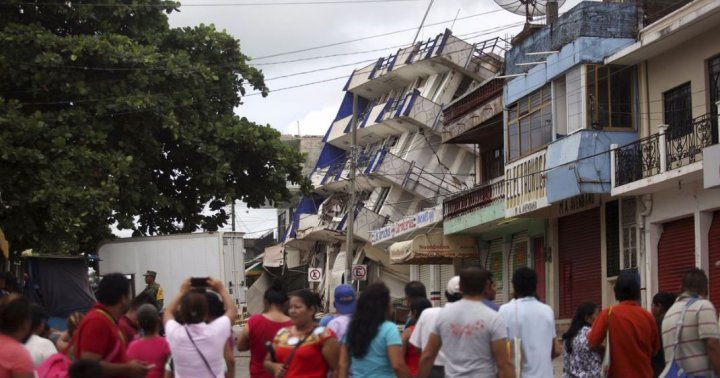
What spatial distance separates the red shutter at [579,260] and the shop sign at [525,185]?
1.31m

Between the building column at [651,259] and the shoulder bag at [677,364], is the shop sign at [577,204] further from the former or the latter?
the shoulder bag at [677,364]

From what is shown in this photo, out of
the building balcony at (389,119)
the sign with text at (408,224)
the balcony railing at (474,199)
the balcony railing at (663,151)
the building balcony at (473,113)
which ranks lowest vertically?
the sign with text at (408,224)

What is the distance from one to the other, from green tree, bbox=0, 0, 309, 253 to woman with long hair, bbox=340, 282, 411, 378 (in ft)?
56.2

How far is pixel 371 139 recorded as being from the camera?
179 feet

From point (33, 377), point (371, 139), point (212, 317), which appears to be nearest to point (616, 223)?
point (212, 317)

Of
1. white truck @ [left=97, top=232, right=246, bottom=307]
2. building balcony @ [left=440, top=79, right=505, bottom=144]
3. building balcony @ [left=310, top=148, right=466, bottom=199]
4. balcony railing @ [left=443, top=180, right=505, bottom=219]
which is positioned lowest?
white truck @ [left=97, top=232, right=246, bottom=307]

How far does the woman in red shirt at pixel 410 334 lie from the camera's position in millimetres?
10523

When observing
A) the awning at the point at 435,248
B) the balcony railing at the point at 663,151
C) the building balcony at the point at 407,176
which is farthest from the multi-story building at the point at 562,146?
the building balcony at the point at 407,176

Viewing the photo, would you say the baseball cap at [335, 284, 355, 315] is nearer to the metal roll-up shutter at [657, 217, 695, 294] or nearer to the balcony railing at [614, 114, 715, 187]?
the balcony railing at [614, 114, 715, 187]

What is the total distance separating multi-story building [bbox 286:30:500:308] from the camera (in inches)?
1884

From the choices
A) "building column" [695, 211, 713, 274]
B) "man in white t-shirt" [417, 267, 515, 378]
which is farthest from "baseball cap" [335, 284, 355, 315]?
"building column" [695, 211, 713, 274]

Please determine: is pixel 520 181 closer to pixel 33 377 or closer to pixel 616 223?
pixel 616 223

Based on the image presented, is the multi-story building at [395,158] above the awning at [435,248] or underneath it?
above

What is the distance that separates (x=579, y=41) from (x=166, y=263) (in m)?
9.98
